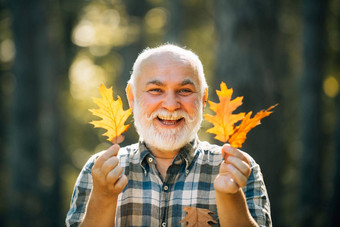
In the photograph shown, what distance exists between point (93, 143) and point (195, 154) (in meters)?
22.6

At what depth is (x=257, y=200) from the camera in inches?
106

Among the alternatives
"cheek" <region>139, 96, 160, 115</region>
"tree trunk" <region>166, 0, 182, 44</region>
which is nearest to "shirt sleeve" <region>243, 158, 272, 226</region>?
"cheek" <region>139, 96, 160, 115</region>

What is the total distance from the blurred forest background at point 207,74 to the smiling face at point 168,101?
852 millimetres

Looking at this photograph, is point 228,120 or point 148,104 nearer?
point 228,120

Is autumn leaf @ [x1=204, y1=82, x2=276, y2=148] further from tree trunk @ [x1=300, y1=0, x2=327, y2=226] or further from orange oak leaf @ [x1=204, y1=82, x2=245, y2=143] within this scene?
tree trunk @ [x1=300, y1=0, x2=327, y2=226]

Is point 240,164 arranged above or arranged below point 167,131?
below

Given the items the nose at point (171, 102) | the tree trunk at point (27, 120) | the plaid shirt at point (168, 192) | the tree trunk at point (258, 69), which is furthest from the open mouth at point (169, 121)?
the tree trunk at point (27, 120)

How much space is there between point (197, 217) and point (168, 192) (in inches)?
13.3

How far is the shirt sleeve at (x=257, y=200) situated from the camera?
2641 mm

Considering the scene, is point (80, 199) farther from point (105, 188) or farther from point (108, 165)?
point (108, 165)

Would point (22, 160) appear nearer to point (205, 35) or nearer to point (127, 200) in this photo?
point (127, 200)

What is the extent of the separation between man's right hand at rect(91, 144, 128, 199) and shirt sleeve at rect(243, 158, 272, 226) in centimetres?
102

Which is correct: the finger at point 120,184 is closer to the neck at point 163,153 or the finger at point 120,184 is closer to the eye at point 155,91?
the neck at point 163,153

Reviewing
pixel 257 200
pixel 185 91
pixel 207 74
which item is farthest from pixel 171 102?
pixel 207 74
